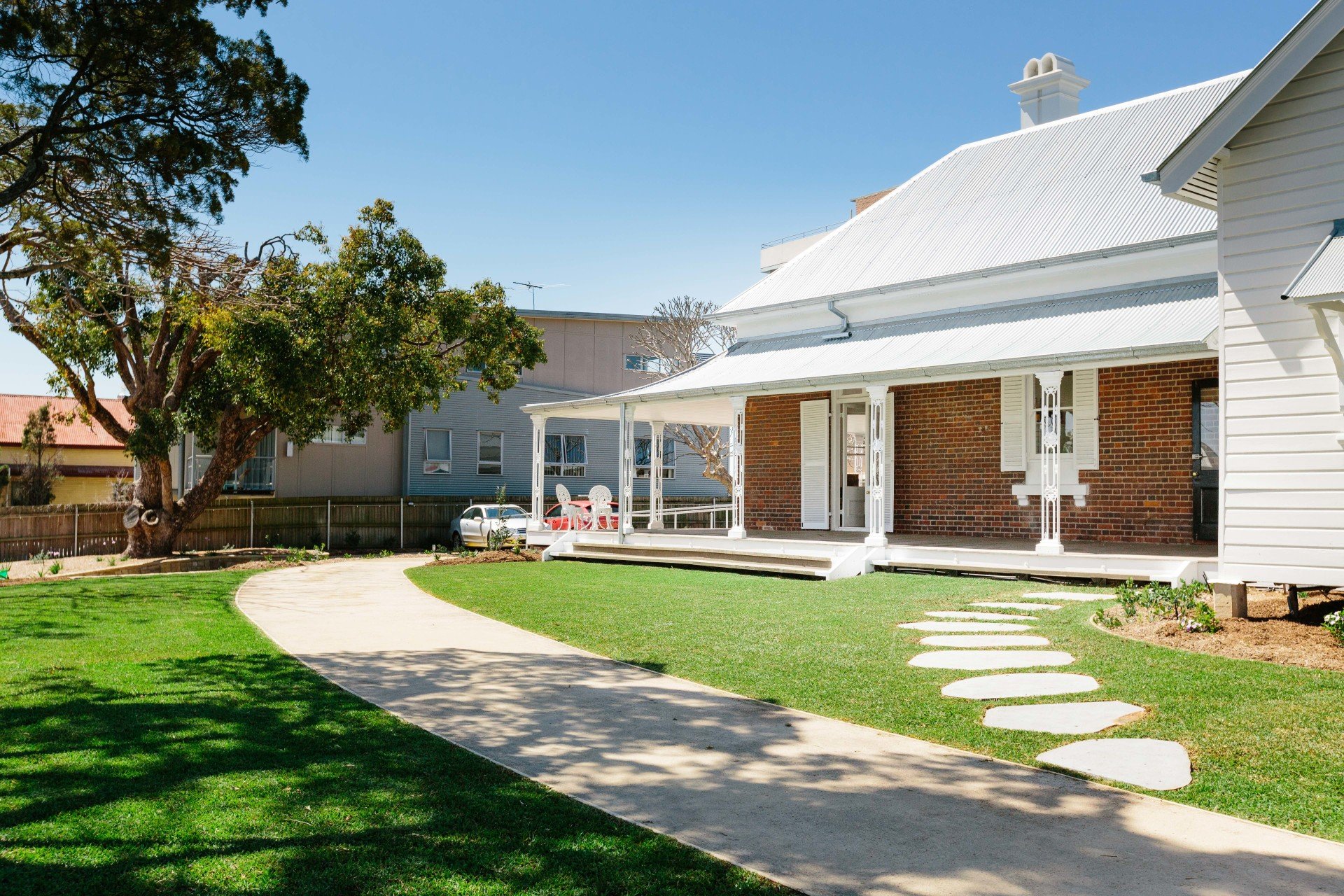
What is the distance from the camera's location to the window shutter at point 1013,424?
15.2 metres

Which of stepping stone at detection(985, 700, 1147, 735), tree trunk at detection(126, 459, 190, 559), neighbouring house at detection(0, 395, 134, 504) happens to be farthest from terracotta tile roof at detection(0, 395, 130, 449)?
stepping stone at detection(985, 700, 1147, 735)

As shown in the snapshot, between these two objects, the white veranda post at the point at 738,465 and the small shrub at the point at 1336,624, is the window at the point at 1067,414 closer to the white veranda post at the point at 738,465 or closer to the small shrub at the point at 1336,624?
the white veranda post at the point at 738,465

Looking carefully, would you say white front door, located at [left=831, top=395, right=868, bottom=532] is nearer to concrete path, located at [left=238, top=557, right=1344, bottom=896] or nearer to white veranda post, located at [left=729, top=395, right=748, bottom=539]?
white veranda post, located at [left=729, top=395, right=748, bottom=539]

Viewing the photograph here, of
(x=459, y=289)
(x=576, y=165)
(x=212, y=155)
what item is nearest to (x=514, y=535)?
(x=459, y=289)

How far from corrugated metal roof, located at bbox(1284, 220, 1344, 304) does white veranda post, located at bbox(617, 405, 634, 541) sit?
36.7ft

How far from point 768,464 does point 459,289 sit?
7.87 metres

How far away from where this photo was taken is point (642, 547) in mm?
17453

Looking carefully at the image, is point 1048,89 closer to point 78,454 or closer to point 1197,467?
point 1197,467

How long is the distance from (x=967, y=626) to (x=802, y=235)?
1959cm

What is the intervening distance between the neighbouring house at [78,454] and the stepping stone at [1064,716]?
3923cm

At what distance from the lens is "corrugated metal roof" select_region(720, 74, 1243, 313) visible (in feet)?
49.1

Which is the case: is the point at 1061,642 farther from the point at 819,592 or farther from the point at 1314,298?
the point at 819,592

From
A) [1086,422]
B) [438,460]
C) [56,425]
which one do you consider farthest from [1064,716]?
[56,425]

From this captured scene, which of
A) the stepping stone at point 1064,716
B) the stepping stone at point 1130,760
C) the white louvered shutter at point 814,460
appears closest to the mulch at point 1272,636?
the stepping stone at point 1064,716
